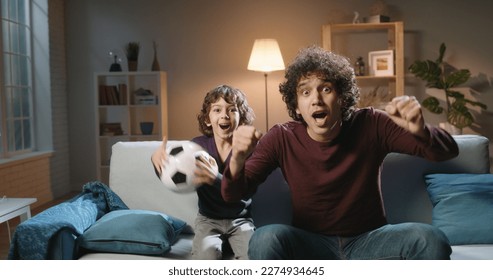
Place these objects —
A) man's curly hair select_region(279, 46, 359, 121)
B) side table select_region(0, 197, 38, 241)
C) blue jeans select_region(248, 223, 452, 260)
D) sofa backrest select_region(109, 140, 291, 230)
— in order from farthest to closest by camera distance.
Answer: side table select_region(0, 197, 38, 241)
sofa backrest select_region(109, 140, 291, 230)
man's curly hair select_region(279, 46, 359, 121)
blue jeans select_region(248, 223, 452, 260)

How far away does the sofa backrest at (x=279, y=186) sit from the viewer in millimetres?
1740

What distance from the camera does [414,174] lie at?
1.77m

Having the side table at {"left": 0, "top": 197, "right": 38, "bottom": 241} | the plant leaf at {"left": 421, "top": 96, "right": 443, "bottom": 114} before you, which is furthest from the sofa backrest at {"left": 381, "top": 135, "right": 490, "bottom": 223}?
the plant leaf at {"left": 421, "top": 96, "right": 443, "bottom": 114}

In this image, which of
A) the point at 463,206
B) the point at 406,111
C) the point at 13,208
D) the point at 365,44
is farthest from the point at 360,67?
the point at 406,111

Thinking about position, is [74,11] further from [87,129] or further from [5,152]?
[5,152]

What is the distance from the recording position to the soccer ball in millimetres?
1382

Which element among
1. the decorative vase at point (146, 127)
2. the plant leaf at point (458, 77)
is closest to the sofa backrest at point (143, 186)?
the decorative vase at point (146, 127)

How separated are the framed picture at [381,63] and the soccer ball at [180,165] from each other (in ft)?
9.72

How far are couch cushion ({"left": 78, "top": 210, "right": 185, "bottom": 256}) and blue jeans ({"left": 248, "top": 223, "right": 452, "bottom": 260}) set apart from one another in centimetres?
38

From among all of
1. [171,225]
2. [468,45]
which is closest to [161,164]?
[171,225]

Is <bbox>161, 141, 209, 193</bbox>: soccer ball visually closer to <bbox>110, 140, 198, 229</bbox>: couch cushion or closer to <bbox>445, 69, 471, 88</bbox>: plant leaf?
Result: <bbox>110, 140, 198, 229</bbox>: couch cushion

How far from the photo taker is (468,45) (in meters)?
4.39

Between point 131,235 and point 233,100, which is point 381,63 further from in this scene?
point 131,235

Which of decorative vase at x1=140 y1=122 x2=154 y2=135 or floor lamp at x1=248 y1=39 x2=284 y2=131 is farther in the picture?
decorative vase at x1=140 y1=122 x2=154 y2=135
